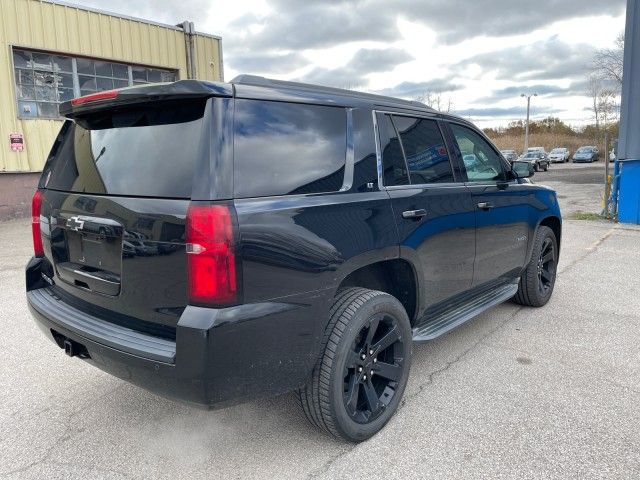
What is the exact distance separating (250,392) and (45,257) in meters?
1.67

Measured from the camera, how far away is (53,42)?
1218 centimetres

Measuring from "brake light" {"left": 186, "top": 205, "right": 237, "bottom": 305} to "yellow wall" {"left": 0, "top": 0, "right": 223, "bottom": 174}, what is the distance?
11.7m

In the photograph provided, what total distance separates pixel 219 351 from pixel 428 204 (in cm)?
172

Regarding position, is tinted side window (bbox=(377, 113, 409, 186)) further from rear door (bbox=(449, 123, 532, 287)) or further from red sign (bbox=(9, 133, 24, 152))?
red sign (bbox=(9, 133, 24, 152))

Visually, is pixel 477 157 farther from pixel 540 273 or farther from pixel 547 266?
pixel 547 266

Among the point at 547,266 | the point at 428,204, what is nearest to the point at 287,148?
the point at 428,204

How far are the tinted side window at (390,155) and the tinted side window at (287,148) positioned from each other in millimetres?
327

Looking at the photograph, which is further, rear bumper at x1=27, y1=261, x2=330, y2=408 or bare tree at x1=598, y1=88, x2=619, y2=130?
bare tree at x1=598, y1=88, x2=619, y2=130

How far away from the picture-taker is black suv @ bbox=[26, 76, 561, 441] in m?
2.20

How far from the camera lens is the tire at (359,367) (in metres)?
2.59

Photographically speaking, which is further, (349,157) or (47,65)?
(47,65)

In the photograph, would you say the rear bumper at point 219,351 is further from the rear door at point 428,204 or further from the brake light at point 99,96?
the brake light at point 99,96

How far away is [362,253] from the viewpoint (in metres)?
2.71

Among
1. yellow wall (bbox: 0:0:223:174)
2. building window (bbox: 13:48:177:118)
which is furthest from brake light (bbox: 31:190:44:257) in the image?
building window (bbox: 13:48:177:118)
